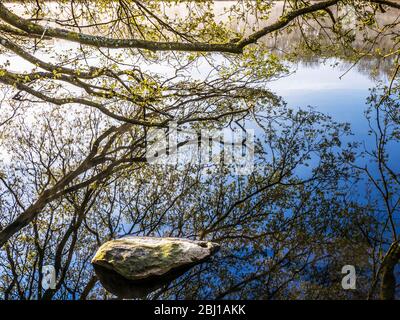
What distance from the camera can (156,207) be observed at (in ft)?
37.5

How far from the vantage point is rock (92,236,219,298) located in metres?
7.50

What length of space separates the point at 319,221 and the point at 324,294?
2.63 metres

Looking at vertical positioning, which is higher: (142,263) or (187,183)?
(187,183)

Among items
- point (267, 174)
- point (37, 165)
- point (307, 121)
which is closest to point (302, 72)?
point (307, 121)

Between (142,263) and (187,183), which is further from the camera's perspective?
(187,183)

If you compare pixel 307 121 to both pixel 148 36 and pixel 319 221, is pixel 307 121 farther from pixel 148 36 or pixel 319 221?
pixel 148 36

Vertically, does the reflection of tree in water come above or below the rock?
above

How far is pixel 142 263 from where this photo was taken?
7527 millimetres

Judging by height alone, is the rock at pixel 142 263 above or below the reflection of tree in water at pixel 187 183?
below

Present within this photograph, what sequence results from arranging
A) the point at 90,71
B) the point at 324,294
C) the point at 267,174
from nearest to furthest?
the point at 90,71 < the point at 324,294 < the point at 267,174

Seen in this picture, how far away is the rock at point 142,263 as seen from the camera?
750cm

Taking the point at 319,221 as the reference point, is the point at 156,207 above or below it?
above
